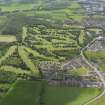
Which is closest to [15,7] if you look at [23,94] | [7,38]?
[7,38]

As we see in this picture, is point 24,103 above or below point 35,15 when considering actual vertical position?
below

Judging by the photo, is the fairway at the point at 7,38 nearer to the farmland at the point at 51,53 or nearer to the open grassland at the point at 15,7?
the farmland at the point at 51,53

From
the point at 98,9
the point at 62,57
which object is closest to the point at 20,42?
the point at 62,57

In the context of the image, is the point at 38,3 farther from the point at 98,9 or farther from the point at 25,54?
the point at 25,54

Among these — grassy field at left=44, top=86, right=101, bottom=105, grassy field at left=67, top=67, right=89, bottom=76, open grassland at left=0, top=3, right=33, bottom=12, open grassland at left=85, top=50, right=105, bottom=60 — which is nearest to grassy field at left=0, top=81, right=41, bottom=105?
grassy field at left=44, top=86, right=101, bottom=105

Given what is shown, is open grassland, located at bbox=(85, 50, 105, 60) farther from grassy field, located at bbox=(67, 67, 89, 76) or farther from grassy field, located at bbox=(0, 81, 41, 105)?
grassy field, located at bbox=(0, 81, 41, 105)
